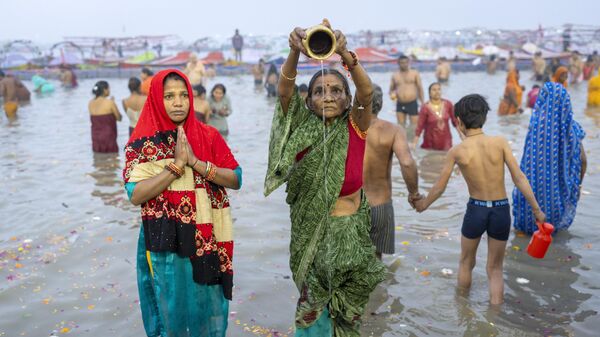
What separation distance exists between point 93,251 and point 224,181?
3.15m

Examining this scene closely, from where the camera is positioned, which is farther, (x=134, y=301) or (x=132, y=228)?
(x=132, y=228)

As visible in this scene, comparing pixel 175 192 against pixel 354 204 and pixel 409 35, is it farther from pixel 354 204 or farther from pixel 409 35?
pixel 409 35

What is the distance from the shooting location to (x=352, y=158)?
323 cm

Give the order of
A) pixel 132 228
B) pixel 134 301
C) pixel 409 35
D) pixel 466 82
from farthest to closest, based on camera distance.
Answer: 1. pixel 409 35
2. pixel 466 82
3. pixel 132 228
4. pixel 134 301

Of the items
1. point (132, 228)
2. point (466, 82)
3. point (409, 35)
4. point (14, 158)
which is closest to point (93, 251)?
point (132, 228)

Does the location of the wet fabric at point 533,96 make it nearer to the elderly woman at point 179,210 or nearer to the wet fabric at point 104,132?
the wet fabric at point 104,132

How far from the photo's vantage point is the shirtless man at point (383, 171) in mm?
4297

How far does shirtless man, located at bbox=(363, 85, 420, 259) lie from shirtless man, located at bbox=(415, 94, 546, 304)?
0.23 m

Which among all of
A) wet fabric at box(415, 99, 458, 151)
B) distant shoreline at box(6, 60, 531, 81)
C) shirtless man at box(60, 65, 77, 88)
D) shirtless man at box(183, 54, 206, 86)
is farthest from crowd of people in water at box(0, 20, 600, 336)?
distant shoreline at box(6, 60, 531, 81)

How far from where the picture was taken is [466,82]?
86.3 ft

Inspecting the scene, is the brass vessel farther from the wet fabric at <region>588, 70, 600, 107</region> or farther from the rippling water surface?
the wet fabric at <region>588, 70, 600, 107</region>

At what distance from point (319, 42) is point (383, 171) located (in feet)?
6.46

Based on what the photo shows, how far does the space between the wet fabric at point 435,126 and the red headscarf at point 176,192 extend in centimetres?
648

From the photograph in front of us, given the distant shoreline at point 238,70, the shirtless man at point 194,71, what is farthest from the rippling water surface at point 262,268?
the distant shoreline at point 238,70
